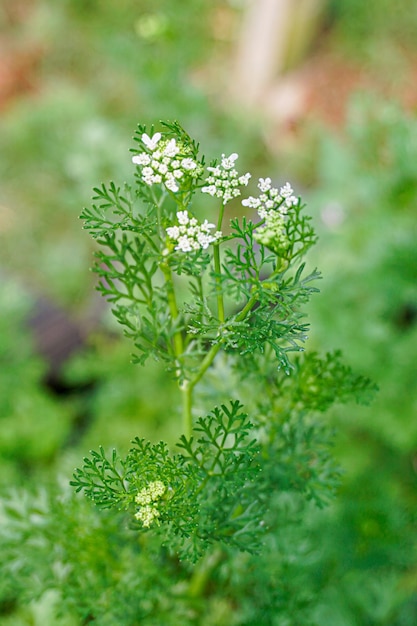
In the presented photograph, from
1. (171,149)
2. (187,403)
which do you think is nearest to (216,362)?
(187,403)

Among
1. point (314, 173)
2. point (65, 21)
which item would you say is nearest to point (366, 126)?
point (314, 173)

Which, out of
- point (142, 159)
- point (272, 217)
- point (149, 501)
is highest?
point (142, 159)

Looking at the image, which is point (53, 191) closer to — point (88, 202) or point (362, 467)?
point (88, 202)

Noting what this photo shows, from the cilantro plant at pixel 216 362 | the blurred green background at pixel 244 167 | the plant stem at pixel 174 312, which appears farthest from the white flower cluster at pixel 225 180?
the blurred green background at pixel 244 167

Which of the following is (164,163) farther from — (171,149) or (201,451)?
(201,451)

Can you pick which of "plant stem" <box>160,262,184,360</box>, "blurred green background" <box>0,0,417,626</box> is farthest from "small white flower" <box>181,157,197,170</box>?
"blurred green background" <box>0,0,417,626</box>

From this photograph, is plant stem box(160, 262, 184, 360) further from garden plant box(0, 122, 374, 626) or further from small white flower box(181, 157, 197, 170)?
small white flower box(181, 157, 197, 170)
